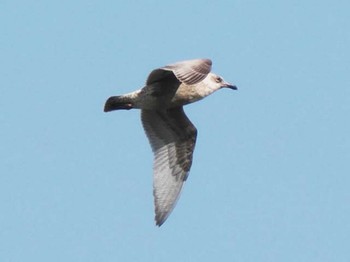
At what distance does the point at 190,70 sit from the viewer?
1346 cm

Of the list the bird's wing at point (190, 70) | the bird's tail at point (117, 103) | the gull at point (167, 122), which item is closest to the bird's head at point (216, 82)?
the gull at point (167, 122)

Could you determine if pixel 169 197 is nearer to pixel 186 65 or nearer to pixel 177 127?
pixel 177 127

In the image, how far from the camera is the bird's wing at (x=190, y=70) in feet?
43.4

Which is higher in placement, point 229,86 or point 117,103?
point 117,103

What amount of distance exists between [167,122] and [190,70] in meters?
2.32

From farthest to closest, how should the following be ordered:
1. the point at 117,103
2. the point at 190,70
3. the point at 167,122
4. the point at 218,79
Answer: the point at 167,122 → the point at 218,79 → the point at 117,103 → the point at 190,70

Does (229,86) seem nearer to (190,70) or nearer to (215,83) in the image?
(215,83)

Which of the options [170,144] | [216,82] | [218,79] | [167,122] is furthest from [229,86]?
[170,144]

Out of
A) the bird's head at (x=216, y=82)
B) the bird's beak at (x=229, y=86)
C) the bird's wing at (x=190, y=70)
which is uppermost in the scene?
the bird's wing at (x=190, y=70)

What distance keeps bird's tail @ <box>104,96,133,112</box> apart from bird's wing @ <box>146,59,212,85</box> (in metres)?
0.69

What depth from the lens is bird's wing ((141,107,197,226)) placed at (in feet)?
51.0

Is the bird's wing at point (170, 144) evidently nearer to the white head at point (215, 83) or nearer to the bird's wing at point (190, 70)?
the white head at point (215, 83)

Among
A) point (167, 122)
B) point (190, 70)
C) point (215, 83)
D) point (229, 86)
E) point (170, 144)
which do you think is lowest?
point (170, 144)

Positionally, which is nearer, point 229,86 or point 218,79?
point 218,79
